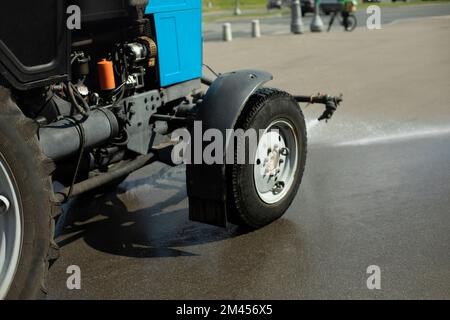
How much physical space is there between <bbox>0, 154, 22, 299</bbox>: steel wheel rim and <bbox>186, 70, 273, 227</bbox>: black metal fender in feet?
4.73

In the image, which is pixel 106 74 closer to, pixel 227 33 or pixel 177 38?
pixel 177 38

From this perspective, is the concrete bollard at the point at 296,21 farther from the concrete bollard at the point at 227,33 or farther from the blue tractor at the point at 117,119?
the blue tractor at the point at 117,119

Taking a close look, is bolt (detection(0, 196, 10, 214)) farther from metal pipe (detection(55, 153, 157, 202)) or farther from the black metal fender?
the black metal fender

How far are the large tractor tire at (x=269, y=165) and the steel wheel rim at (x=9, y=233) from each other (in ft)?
5.26

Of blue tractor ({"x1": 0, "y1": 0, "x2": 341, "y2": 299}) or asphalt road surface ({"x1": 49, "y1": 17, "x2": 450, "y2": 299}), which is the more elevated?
blue tractor ({"x1": 0, "y1": 0, "x2": 341, "y2": 299})

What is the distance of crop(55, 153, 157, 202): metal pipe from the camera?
397 centimetres

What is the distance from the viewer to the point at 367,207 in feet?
16.1

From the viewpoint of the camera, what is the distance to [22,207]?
2.97m

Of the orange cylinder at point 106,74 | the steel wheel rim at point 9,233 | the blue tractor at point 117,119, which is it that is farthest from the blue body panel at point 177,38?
the steel wheel rim at point 9,233

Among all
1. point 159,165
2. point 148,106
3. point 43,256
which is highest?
point 148,106

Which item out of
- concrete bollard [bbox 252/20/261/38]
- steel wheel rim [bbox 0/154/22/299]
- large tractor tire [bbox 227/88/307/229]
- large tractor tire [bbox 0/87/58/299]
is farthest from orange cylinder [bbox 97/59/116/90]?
concrete bollard [bbox 252/20/261/38]
